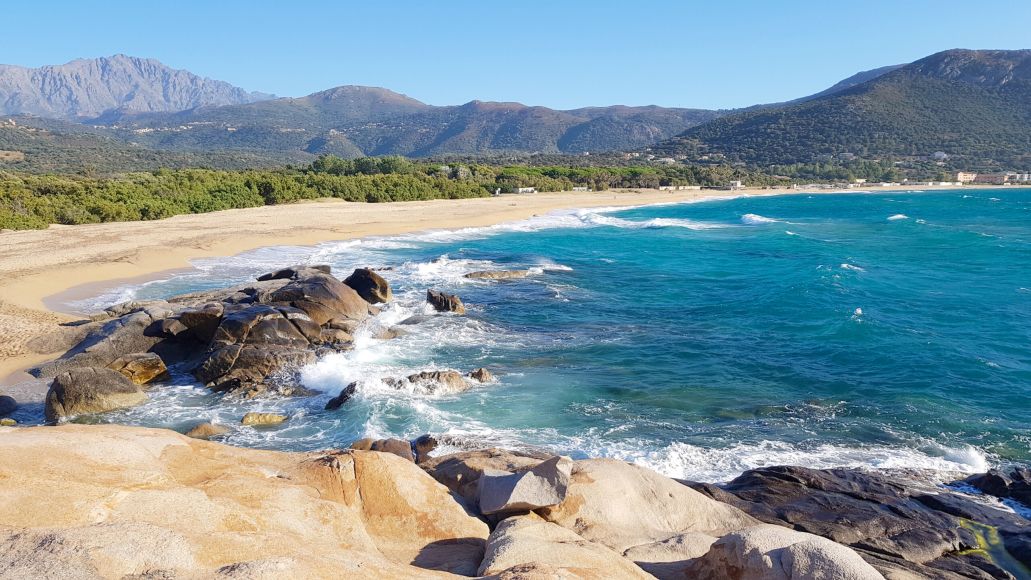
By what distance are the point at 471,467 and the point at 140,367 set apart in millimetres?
10530

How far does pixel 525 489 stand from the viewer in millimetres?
6543

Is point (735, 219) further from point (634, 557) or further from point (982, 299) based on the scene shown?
point (634, 557)

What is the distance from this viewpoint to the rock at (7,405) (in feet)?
40.5

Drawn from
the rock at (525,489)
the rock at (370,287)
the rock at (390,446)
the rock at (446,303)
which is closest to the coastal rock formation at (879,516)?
the rock at (525,489)

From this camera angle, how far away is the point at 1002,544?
8125 mm

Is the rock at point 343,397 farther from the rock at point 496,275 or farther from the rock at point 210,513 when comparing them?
the rock at point 496,275

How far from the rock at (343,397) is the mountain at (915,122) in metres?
131

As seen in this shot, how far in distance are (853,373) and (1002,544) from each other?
7.97 m

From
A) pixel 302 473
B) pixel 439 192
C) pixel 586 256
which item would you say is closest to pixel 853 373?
pixel 302 473

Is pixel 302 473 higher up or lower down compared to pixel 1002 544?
higher up

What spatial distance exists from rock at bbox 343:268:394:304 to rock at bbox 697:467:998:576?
577 inches

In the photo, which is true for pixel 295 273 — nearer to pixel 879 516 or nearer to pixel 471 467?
pixel 471 467

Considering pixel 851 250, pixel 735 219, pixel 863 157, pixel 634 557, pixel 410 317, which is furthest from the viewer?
pixel 863 157

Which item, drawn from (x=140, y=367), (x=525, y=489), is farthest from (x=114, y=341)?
(x=525, y=489)
